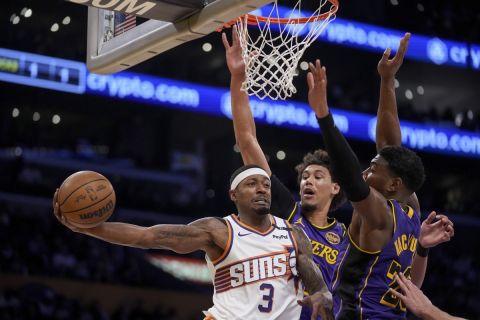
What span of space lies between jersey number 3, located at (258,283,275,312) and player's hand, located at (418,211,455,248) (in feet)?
3.02

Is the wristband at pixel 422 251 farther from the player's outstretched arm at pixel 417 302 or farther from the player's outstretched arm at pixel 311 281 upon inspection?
the player's outstretched arm at pixel 417 302

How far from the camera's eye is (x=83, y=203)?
14.0ft

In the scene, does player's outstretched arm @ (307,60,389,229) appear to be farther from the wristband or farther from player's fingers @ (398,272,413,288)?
the wristband

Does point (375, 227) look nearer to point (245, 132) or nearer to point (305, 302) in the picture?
point (305, 302)

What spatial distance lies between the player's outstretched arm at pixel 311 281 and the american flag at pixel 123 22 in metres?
1.53

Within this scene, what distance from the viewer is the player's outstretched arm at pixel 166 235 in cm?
432

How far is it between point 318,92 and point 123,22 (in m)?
1.74

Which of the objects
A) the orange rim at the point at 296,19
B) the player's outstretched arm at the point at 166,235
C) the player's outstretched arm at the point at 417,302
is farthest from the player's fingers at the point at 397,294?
the orange rim at the point at 296,19

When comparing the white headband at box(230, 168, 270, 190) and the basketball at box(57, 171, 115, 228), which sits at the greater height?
the white headband at box(230, 168, 270, 190)

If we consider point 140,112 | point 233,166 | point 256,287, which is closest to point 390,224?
point 256,287

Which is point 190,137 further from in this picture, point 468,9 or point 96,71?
point 96,71

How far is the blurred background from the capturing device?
14.0 m

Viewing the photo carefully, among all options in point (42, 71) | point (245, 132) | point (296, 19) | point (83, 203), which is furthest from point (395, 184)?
point (42, 71)

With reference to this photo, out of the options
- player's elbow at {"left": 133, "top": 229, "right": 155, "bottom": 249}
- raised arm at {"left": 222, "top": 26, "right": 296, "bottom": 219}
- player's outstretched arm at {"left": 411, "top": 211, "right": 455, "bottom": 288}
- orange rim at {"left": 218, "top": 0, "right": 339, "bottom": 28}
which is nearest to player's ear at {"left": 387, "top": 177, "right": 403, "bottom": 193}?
player's outstretched arm at {"left": 411, "top": 211, "right": 455, "bottom": 288}
